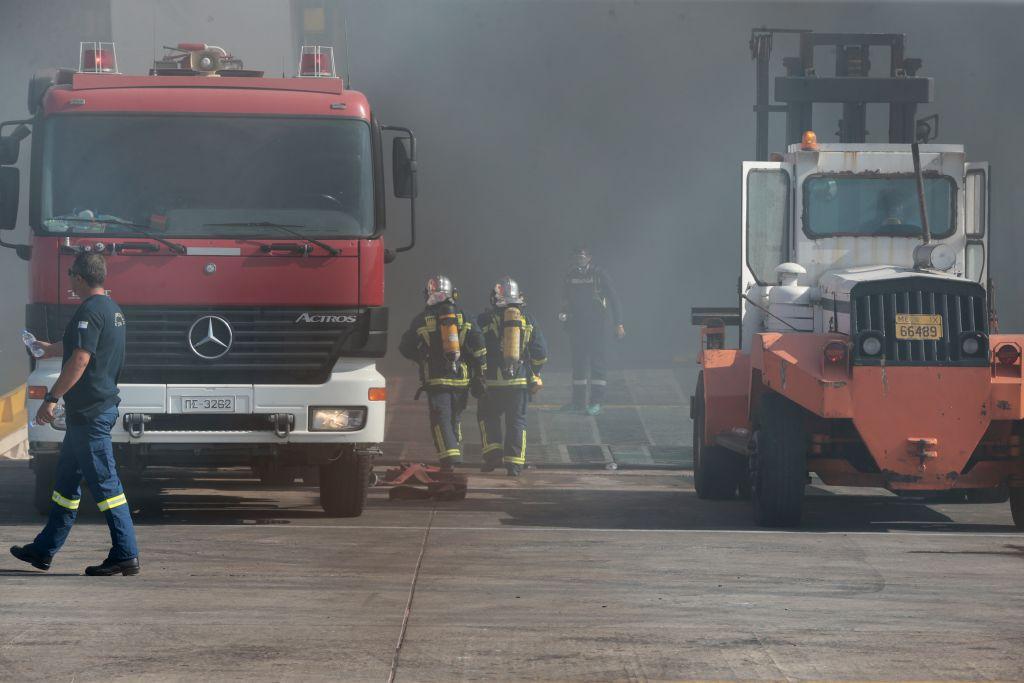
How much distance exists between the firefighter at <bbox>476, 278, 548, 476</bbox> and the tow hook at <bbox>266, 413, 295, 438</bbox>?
4429mm

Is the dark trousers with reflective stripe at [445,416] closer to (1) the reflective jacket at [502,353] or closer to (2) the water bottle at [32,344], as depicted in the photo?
(1) the reflective jacket at [502,353]

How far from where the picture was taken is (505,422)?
14766mm

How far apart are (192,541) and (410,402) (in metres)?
10.1

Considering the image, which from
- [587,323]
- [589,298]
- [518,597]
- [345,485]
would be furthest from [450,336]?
[518,597]

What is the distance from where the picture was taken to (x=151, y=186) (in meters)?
10.5

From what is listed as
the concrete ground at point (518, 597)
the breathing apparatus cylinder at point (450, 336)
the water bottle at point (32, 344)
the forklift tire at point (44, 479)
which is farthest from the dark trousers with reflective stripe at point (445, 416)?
the water bottle at point (32, 344)

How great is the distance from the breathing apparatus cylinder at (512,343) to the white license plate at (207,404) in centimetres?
474

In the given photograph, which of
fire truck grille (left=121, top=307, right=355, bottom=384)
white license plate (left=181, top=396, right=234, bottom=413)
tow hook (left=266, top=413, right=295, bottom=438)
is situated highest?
fire truck grille (left=121, top=307, right=355, bottom=384)

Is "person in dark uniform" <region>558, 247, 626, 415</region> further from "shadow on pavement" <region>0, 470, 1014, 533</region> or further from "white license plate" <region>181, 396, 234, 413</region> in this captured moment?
"white license plate" <region>181, 396, 234, 413</region>

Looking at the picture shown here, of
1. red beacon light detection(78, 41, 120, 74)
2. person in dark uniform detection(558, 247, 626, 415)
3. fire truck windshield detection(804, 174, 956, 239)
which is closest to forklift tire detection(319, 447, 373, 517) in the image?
red beacon light detection(78, 41, 120, 74)

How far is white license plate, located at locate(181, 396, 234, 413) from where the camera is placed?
34.0ft

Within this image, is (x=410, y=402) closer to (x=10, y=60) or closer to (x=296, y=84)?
(x=10, y=60)

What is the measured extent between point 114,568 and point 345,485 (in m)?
2.77

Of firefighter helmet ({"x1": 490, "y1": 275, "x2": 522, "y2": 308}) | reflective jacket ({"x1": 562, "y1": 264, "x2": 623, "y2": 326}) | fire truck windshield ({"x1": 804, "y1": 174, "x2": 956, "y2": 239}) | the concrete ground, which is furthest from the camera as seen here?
reflective jacket ({"x1": 562, "y1": 264, "x2": 623, "y2": 326})
